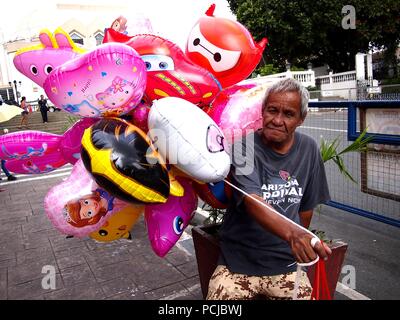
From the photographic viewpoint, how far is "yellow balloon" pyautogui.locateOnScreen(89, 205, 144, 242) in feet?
6.52

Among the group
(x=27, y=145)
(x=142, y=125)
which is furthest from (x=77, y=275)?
(x=142, y=125)

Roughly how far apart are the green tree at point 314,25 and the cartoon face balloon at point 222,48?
796 inches

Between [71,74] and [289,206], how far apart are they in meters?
1.12

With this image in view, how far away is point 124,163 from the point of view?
1519mm

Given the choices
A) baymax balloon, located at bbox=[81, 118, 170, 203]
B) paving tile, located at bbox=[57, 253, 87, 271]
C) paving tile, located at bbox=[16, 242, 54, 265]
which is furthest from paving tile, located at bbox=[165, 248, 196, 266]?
baymax balloon, located at bbox=[81, 118, 170, 203]

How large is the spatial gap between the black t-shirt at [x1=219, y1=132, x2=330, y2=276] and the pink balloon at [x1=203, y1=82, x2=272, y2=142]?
168mm

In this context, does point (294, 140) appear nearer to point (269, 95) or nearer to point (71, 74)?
point (269, 95)

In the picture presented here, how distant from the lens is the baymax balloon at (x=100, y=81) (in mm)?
1632

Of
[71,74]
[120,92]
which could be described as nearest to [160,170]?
[120,92]

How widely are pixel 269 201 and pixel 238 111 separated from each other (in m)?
0.53

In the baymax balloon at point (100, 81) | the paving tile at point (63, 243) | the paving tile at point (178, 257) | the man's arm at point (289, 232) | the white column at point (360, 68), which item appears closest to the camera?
the man's arm at point (289, 232)

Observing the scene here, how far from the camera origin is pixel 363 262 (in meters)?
3.15

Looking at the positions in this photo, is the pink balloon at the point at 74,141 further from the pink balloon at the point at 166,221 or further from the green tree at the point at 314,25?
the green tree at the point at 314,25

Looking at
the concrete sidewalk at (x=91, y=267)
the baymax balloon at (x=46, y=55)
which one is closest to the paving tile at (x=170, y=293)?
the concrete sidewalk at (x=91, y=267)
